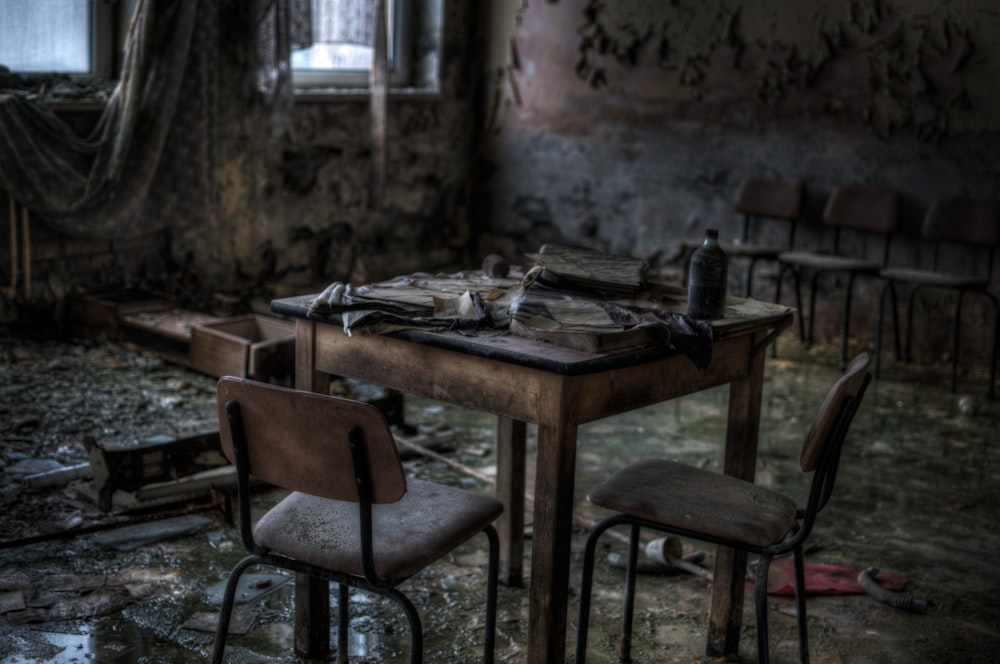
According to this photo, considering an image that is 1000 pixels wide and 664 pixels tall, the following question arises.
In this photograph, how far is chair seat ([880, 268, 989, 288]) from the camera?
212 inches

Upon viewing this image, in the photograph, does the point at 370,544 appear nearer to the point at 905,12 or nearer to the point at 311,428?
the point at 311,428

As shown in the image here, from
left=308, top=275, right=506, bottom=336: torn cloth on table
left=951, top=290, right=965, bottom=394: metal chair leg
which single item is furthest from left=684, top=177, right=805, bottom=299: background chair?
left=308, top=275, right=506, bottom=336: torn cloth on table

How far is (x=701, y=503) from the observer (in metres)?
2.50

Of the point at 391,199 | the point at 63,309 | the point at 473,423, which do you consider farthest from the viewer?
the point at 391,199

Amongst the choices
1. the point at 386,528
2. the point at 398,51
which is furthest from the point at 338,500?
the point at 398,51

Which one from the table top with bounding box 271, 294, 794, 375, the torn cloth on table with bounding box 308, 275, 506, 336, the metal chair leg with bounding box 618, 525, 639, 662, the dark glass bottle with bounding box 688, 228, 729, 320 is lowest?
the metal chair leg with bounding box 618, 525, 639, 662

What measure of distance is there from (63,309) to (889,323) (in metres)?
4.42

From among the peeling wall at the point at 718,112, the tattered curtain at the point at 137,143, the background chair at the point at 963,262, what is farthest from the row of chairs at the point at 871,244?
the tattered curtain at the point at 137,143

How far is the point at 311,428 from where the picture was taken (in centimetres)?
203

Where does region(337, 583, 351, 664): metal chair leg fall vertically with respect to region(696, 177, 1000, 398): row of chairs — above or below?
below

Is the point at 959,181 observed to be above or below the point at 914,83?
below

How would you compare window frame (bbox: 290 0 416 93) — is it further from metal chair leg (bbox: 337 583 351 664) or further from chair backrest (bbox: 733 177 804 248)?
metal chair leg (bbox: 337 583 351 664)

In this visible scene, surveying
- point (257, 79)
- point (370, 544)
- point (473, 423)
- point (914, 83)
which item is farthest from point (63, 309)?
point (914, 83)

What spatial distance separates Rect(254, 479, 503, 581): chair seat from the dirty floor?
20.1 inches
